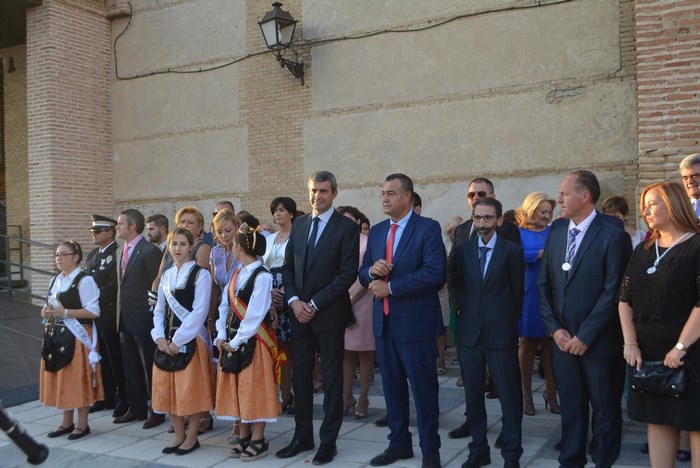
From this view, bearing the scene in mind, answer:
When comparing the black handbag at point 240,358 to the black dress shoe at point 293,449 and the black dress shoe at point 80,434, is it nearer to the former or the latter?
the black dress shoe at point 293,449

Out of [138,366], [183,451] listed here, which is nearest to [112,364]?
[138,366]

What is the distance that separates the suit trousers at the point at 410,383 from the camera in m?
4.55

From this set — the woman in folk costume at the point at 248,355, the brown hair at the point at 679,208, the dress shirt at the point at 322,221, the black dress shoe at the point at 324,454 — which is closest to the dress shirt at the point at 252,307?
the woman in folk costume at the point at 248,355

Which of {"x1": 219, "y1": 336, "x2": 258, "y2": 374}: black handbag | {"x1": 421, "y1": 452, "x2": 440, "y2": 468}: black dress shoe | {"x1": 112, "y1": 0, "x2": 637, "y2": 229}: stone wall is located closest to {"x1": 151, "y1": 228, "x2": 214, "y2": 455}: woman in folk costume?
{"x1": 219, "y1": 336, "x2": 258, "y2": 374}: black handbag

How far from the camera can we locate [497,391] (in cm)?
448

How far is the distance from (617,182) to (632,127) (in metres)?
0.67

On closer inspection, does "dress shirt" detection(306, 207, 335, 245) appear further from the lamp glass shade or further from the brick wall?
the brick wall

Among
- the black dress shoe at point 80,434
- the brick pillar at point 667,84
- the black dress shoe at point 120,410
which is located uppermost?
the brick pillar at point 667,84

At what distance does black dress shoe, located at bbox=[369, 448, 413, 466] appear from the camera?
15.2 ft

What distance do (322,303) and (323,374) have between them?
556 millimetres

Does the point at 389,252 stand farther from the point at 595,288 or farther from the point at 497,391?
the point at 595,288

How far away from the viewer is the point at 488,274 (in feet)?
14.8

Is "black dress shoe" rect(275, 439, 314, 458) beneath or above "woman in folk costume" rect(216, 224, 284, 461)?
beneath

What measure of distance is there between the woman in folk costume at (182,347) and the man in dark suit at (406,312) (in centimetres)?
139
